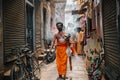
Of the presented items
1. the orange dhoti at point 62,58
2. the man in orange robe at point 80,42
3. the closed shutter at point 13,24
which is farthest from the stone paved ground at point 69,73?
the man in orange robe at point 80,42

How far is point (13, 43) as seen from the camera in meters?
9.16

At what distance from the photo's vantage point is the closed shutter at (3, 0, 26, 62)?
8363 millimetres

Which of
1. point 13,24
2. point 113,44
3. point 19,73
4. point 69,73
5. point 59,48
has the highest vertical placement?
point 13,24

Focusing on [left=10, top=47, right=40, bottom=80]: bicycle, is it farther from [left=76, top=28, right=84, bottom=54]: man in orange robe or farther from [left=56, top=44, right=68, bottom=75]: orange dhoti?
[left=76, top=28, right=84, bottom=54]: man in orange robe

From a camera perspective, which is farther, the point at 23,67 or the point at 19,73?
the point at 23,67

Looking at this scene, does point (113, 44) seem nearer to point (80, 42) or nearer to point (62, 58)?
point (62, 58)

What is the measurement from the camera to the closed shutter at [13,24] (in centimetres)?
836

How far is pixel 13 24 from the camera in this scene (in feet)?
30.3

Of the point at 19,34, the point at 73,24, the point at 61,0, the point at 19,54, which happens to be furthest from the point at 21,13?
the point at 73,24

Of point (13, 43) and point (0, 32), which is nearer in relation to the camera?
point (0, 32)

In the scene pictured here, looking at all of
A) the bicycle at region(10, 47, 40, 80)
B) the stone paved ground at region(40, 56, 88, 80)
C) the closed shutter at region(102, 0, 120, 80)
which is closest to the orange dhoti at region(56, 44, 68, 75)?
the stone paved ground at region(40, 56, 88, 80)

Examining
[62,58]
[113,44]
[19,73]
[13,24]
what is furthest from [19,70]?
[113,44]

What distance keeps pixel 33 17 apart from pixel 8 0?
4750 mm

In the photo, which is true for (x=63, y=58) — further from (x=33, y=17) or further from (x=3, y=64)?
(x=33, y=17)
